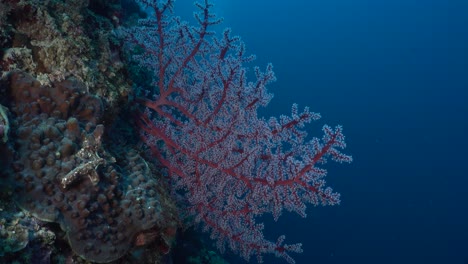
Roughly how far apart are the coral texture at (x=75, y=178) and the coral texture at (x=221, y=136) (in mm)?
1196

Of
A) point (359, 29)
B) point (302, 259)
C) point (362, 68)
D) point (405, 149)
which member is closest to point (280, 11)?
point (359, 29)

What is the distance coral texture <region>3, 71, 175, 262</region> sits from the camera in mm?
2123

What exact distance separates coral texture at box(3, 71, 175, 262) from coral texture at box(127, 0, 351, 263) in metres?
1.20

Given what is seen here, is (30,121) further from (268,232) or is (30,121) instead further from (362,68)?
(362,68)

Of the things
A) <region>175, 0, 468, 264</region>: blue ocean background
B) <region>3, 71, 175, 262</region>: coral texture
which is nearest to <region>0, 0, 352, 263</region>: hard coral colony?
<region>3, 71, 175, 262</region>: coral texture

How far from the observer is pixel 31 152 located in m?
2.17

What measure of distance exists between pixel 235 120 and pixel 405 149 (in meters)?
40.3

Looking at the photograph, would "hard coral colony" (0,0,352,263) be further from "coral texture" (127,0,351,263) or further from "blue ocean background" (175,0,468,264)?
"blue ocean background" (175,0,468,264)

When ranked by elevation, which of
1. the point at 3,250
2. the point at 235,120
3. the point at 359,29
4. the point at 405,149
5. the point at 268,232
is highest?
the point at 359,29

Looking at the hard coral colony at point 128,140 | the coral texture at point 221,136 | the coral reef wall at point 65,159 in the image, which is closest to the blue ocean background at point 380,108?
the coral texture at point 221,136

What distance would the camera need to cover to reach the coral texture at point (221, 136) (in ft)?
11.9

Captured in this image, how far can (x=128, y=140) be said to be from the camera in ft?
12.0

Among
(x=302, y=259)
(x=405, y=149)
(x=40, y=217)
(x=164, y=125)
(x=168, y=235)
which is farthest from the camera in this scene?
(x=405, y=149)

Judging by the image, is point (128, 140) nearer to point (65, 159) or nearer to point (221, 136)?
point (221, 136)
